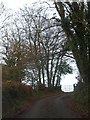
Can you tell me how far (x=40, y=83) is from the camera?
62188mm

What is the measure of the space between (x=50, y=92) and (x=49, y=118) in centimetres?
4117

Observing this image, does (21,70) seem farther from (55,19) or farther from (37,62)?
(55,19)

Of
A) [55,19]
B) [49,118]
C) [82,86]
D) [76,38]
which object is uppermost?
[55,19]

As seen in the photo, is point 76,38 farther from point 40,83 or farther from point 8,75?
point 40,83

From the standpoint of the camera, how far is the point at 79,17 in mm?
28156

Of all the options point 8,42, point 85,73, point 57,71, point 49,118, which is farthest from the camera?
point 57,71

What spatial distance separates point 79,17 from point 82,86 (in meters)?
7.02

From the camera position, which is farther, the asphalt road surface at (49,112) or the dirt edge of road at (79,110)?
the dirt edge of road at (79,110)

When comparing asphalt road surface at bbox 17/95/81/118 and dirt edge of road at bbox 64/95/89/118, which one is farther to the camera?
dirt edge of road at bbox 64/95/89/118

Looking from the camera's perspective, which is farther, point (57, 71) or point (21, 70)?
point (57, 71)

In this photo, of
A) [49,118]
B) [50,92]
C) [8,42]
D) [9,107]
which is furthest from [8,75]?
[50,92]

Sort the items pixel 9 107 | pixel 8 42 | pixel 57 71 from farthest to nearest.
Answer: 1. pixel 57 71
2. pixel 8 42
3. pixel 9 107

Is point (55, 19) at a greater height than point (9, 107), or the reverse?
point (55, 19)

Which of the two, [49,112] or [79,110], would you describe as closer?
[49,112]
